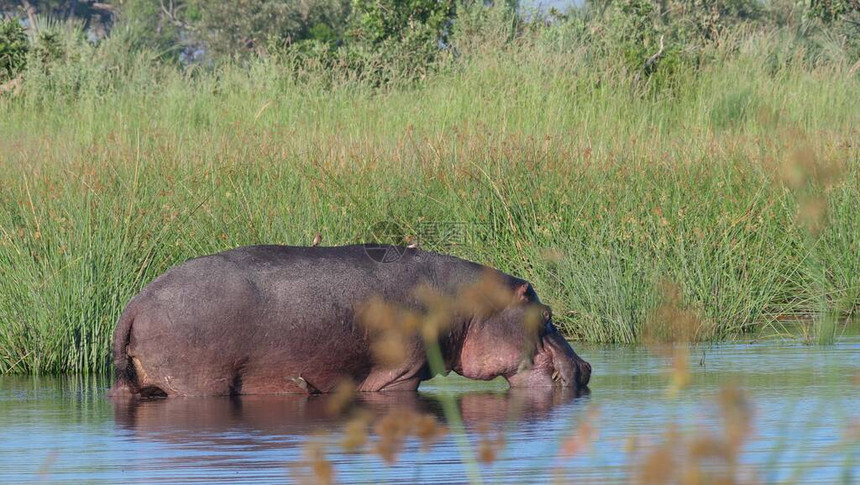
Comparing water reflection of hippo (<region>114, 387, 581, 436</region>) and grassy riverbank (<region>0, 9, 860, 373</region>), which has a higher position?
grassy riverbank (<region>0, 9, 860, 373</region>)

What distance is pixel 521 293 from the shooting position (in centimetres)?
771

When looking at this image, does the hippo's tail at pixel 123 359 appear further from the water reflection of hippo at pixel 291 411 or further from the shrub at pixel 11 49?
the shrub at pixel 11 49

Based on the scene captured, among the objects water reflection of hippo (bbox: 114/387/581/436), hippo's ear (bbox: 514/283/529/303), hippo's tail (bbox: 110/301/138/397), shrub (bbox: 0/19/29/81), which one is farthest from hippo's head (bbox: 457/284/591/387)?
shrub (bbox: 0/19/29/81)

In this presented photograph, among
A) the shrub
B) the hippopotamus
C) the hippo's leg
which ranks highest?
the shrub

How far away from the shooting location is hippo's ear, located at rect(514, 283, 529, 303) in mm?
7707

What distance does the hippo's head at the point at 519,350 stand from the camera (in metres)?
7.68

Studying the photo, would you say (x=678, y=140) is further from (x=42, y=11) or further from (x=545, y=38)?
(x=42, y=11)

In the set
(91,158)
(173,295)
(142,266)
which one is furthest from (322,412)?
(91,158)

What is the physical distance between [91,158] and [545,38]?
9.37m

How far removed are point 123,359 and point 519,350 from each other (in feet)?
6.23

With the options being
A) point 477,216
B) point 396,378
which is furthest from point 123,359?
point 477,216

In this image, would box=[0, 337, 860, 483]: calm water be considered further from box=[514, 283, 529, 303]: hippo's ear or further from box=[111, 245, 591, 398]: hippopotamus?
box=[514, 283, 529, 303]: hippo's ear

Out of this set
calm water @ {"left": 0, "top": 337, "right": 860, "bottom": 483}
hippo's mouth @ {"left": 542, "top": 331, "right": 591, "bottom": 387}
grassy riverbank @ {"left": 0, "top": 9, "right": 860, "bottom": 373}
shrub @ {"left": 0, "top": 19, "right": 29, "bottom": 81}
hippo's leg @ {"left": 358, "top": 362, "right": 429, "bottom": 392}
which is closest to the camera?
calm water @ {"left": 0, "top": 337, "right": 860, "bottom": 483}

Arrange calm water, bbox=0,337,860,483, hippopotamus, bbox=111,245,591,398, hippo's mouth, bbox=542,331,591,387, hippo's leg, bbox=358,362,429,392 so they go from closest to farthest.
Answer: calm water, bbox=0,337,860,483
hippopotamus, bbox=111,245,591,398
hippo's leg, bbox=358,362,429,392
hippo's mouth, bbox=542,331,591,387
